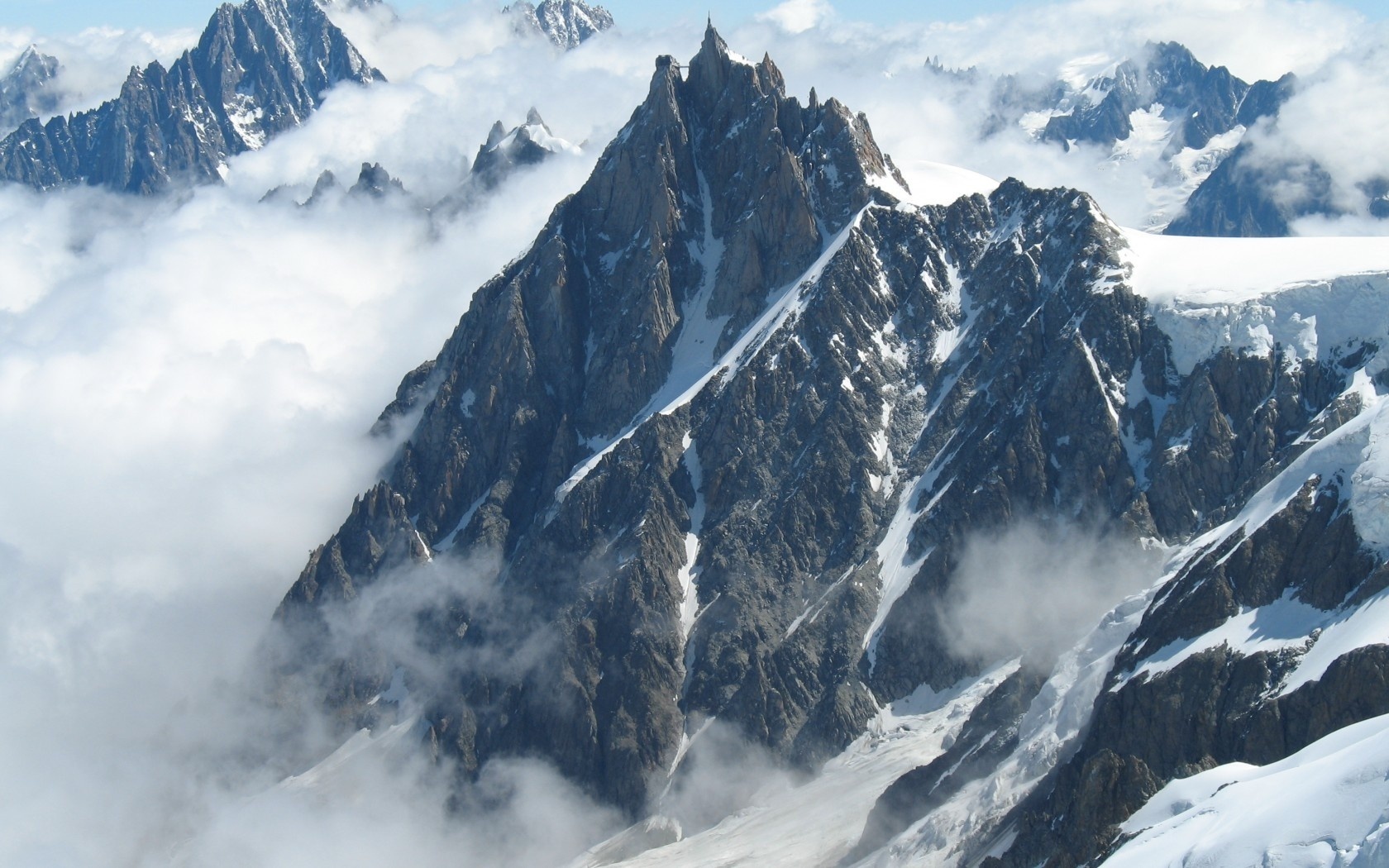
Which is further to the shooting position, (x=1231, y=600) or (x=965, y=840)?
(x=965, y=840)

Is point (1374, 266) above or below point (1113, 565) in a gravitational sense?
above

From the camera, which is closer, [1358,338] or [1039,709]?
[1039,709]

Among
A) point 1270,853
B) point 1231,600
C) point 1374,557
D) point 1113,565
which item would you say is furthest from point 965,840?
point 1270,853

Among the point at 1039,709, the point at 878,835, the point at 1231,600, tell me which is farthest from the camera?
the point at 878,835

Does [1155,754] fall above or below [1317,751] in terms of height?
below

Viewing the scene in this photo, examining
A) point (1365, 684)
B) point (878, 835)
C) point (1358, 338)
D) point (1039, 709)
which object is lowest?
point (878, 835)

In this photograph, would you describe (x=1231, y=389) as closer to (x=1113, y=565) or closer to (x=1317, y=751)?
(x=1113, y=565)

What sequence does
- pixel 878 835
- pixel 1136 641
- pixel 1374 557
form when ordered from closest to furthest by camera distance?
pixel 1374 557 → pixel 1136 641 → pixel 878 835

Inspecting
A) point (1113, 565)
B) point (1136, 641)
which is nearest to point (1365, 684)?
point (1136, 641)

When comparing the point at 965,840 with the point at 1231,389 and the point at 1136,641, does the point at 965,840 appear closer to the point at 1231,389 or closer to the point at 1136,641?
the point at 1136,641
